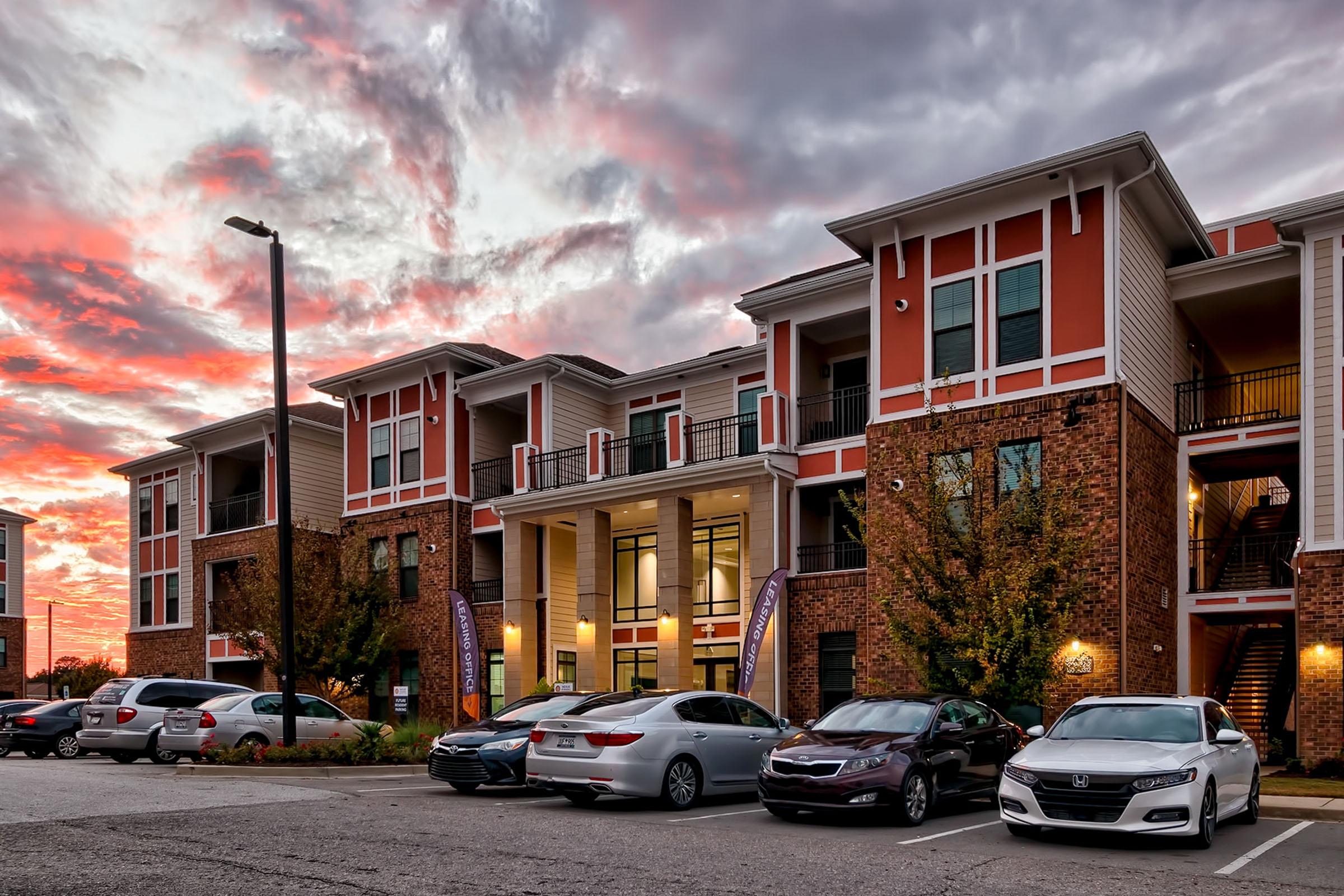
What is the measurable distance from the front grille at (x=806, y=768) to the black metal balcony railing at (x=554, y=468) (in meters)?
17.3

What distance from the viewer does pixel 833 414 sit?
88.3 feet

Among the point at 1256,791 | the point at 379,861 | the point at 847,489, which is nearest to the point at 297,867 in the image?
the point at 379,861

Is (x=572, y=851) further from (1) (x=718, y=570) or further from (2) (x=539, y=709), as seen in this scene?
(1) (x=718, y=570)

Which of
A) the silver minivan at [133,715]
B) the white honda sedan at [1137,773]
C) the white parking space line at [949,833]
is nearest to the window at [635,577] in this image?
the silver minivan at [133,715]

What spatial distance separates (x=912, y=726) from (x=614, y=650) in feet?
57.3

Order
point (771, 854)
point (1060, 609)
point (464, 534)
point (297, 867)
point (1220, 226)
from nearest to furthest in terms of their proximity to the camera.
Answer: point (297, 867) < point (771, 854) < point (1060, 609) < point (1220, 226) < point (464, 534)

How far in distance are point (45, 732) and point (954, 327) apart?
21.6m

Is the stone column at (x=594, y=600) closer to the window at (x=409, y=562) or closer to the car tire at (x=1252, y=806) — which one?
the window at (x=409, y=562)

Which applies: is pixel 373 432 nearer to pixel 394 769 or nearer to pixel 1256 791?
pixel 394 769

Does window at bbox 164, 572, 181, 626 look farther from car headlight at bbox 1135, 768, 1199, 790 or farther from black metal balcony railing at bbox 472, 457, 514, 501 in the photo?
car headlight at bbox 1135, 768, 1199, 790

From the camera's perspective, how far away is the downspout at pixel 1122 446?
792 inches

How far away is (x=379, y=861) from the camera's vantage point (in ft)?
31.3

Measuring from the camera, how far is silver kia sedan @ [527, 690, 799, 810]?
1382 centimetres

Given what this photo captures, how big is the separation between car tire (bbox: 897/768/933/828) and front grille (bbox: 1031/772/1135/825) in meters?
1.67
